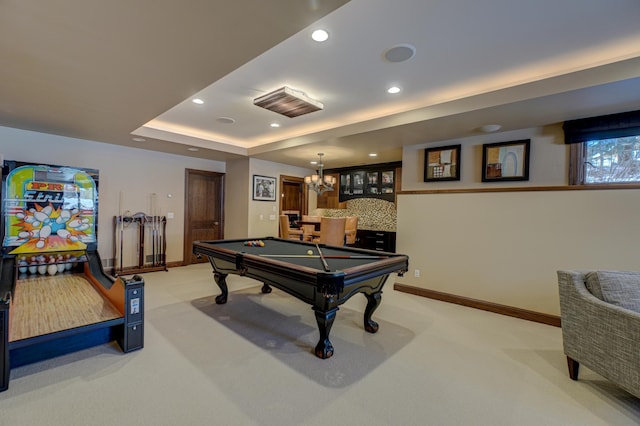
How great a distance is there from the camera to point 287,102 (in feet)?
11.0

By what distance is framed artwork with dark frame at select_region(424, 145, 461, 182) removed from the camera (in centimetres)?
419

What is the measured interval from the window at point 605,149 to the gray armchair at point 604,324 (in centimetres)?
158

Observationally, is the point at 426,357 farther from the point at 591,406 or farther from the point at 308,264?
the point at 308,264

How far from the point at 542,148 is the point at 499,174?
539mm

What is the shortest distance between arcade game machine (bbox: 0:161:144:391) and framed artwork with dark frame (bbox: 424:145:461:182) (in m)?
4.05

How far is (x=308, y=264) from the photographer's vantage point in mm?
2830

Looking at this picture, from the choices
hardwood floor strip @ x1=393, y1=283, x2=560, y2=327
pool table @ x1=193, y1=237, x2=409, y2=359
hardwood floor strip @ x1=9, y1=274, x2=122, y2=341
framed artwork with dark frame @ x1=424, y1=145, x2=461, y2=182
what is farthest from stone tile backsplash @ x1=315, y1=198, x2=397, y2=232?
hardwood floor strip @ x1=9, y1=274, x2=122, y2=341

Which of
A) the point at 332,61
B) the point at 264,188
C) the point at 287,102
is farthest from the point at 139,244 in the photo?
the point at 332,61

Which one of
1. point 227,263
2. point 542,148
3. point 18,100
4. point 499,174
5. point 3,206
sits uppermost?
point 18,100

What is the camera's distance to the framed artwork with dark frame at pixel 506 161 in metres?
3.64

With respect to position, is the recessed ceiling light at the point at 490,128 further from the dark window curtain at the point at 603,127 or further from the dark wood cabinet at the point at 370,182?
the dark wood cabinet at the point at 370,182

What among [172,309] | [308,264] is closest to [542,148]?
[308,264]

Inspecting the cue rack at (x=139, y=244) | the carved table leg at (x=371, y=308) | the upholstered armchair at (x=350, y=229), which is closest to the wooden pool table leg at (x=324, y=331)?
the carved table leg at (x=371, y=308)

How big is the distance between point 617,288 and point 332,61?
2.92 metres
